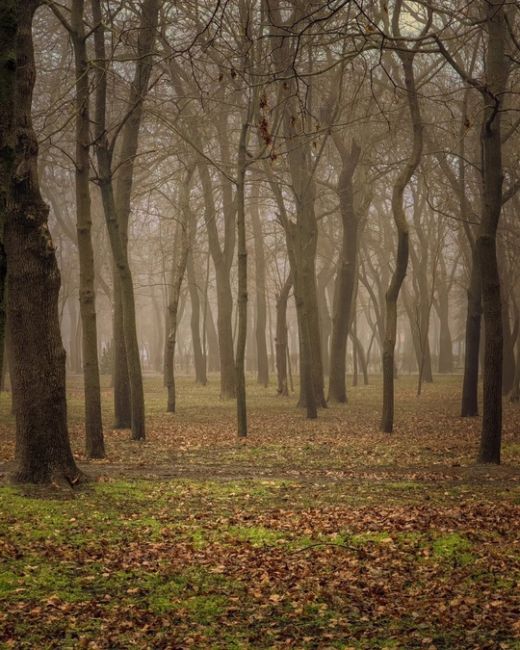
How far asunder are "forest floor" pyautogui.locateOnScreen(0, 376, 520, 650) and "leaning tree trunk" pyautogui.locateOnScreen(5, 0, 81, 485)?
1.76 feet

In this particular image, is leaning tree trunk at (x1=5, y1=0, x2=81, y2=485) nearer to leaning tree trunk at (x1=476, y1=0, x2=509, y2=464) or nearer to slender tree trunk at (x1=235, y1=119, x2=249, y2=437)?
leaning tree trunk at (x1=476, y1=0, x2=509, y2=464)

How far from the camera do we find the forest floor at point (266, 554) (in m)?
6.35

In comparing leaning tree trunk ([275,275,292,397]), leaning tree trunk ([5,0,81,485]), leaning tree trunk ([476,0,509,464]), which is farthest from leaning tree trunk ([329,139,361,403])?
leaning tree trunk ([5,0,81,485])

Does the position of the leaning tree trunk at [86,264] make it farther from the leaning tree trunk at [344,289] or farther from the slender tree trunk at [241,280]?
the leaning tree trunk at [344,289]

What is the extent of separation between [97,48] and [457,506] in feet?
35.9

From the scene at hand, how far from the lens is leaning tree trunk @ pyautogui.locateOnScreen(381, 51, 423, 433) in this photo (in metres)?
17.9

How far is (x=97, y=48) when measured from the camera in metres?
16.2

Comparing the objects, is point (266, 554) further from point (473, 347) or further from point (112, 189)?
point (473, 347)

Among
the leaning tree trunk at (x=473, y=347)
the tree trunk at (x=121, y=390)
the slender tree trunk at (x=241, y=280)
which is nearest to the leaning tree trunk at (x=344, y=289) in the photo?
the leaning tree trunk at (x=473, y=347)

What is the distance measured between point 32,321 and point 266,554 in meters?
4.23

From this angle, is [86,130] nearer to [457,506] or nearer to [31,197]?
[31,197]

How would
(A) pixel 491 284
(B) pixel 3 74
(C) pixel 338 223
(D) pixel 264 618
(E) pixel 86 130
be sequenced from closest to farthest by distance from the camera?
(D) pixel 264 618 < (B) pixel 3 74 < (A) pixel 491 284 < (E) pixel 86 130 < (C) pixel 338 223

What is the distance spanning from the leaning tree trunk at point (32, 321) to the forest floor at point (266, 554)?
54 cm

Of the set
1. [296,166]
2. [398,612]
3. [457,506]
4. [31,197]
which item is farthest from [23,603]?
[296,166]
